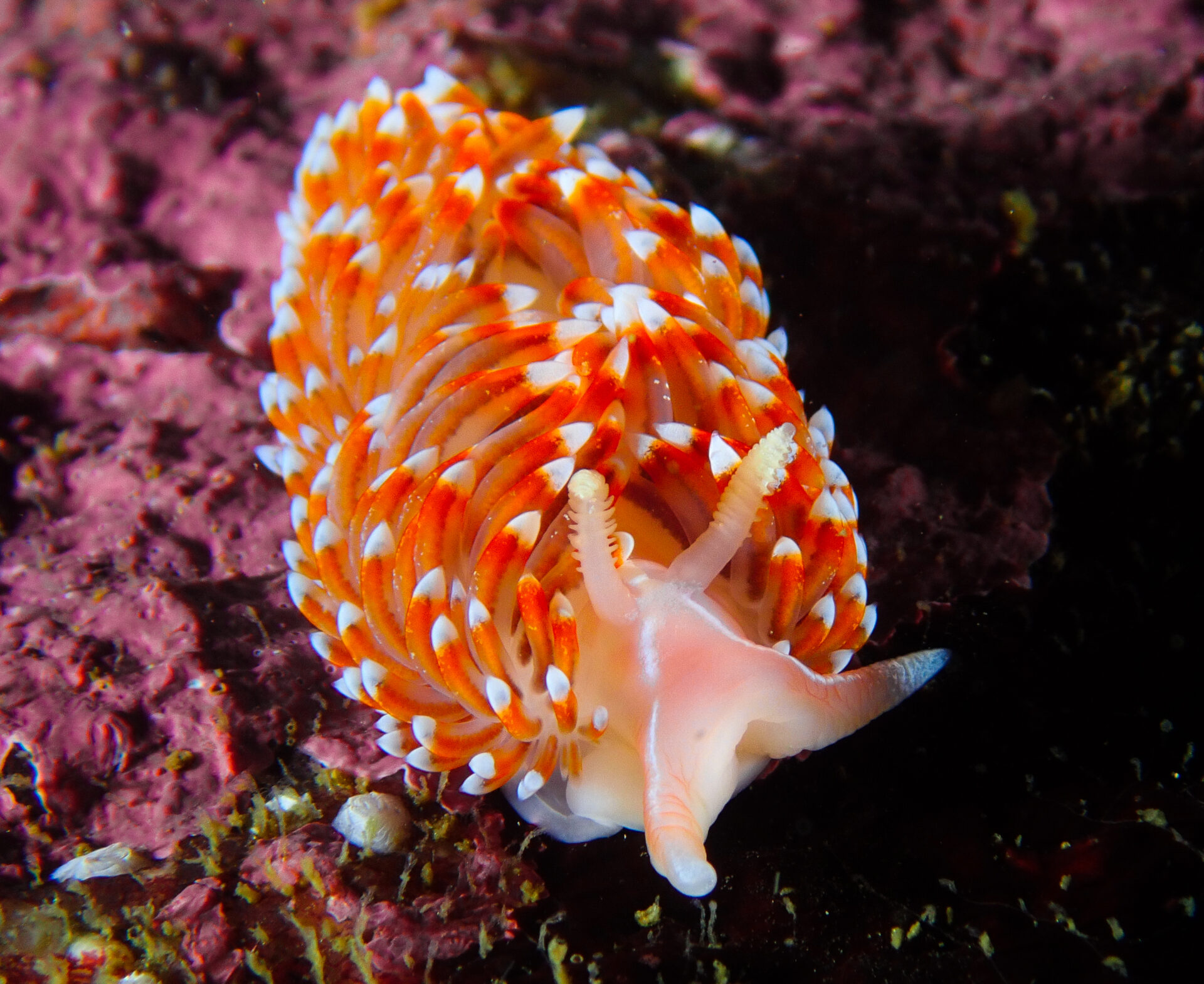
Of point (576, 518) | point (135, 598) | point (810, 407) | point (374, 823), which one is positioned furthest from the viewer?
point (810, 407)

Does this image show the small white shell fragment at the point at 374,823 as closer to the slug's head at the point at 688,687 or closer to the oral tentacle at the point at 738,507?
the slug's head at the point at 688,687

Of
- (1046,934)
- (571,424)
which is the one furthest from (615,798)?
(1046,934)

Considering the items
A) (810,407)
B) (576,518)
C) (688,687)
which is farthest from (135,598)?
(810,407)

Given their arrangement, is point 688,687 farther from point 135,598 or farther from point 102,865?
point 135,598

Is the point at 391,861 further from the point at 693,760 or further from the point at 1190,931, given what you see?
the point at 1190,931

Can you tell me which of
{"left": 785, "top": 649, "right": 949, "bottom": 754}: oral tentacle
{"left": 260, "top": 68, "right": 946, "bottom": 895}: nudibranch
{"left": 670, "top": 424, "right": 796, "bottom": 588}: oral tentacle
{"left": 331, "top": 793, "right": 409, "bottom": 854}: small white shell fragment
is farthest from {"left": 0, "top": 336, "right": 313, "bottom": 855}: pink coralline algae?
{"left": 785, "top": 649, "right": 949, "bottom": 754}: oral tentacle

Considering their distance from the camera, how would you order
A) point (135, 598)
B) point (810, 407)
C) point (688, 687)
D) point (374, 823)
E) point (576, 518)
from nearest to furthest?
point (576, 518) → point (688, 687) → point (374, 823) → point (135, 598) → point (810, 407)

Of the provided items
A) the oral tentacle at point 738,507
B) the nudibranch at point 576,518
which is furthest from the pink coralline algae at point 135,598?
the oral tentacle at point 738,507

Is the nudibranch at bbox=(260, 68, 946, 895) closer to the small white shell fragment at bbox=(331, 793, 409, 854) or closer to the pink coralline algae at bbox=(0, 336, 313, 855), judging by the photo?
the small white shell fragment at bbox=(331, 793, 409, 854)
